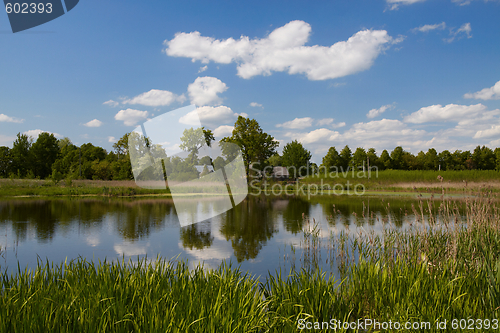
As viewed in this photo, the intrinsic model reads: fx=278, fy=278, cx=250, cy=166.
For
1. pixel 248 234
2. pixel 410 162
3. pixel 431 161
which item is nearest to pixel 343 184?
pixel 248 234

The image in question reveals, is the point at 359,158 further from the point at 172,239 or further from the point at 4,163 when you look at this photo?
the point at 4,163

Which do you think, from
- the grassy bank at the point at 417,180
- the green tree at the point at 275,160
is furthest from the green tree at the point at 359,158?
the grassy bank at the point at 417,180

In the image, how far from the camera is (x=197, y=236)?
405 inches

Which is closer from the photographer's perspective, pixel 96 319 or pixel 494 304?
pixel 96 319

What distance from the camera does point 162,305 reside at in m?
3.15

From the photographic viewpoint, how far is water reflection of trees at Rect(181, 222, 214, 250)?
28.9ft

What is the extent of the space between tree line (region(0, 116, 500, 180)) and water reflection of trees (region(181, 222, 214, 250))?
1959cm

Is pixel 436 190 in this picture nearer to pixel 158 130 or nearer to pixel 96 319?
pixel 158 130

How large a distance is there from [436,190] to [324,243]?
25849 millimetres

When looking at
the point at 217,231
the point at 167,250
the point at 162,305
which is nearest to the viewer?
the point at 162,305

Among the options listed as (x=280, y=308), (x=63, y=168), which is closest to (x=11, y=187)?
(x=63, y=168)

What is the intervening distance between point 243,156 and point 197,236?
32386 millimetres

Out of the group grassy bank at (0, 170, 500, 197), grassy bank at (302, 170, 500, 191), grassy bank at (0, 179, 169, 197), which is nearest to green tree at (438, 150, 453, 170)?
grassy bank at (302, 170, 500, 191)

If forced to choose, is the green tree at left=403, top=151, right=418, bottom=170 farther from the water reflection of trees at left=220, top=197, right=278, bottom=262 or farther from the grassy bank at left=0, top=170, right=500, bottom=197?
the water reflection of trees at left=220, top=197, right=278, bottom=262
